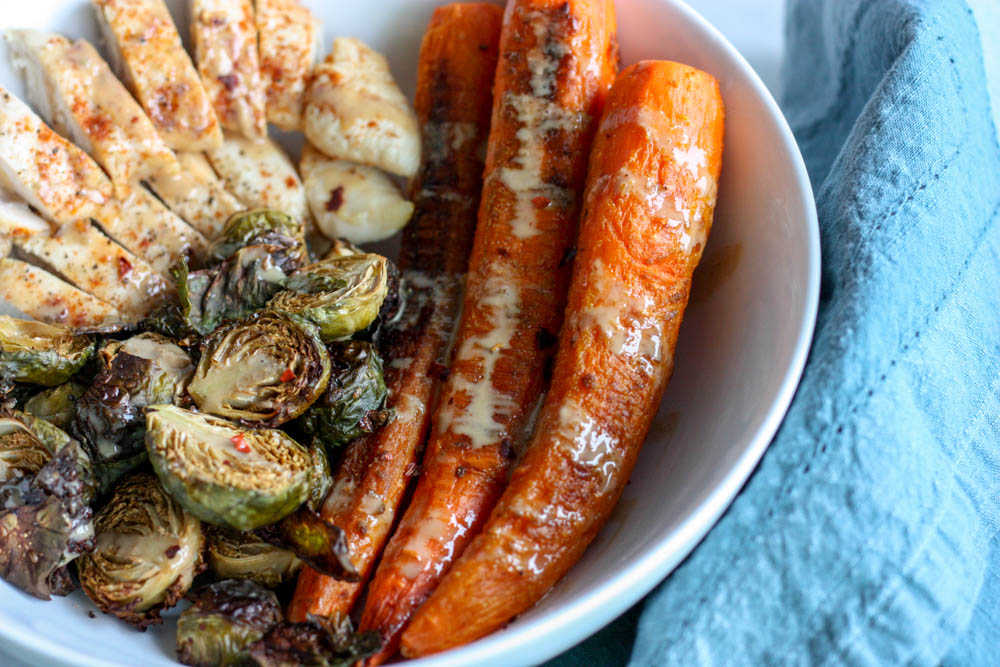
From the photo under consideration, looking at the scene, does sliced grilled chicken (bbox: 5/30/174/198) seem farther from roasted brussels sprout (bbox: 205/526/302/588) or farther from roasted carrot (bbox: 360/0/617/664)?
roasted brussels sprout (bbox: 205/526/302/588)

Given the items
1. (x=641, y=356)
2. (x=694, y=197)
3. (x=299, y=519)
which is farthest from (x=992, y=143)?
(x=299, y=519)

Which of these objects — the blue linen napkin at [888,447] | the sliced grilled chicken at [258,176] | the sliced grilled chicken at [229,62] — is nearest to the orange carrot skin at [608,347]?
the blue linen napkin at [888,447]

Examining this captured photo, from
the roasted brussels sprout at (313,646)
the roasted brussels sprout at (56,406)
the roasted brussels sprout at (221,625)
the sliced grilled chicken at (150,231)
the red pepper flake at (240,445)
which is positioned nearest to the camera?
the roasted brussels sprout at (313,646)

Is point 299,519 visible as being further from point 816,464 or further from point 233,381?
point 816,464

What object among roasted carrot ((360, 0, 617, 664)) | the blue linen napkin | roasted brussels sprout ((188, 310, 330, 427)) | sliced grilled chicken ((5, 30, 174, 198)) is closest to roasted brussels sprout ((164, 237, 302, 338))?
roasted brussels sprout ((188, 310, 330, 427))

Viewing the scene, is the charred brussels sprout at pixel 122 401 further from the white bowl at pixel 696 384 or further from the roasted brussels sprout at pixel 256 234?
the roasted brussels sprout at pixel 256 234

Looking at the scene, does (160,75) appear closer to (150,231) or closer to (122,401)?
(150,231)
